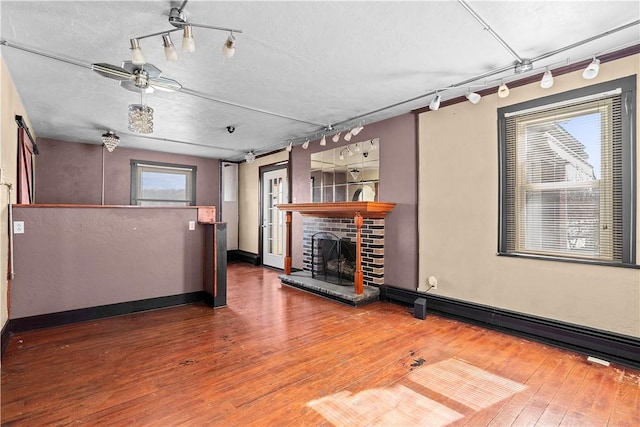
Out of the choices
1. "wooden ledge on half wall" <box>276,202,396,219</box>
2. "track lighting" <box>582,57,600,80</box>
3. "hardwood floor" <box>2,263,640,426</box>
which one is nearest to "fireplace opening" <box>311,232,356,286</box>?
"wooden ledge on half wall" <box>276,202,396,219</box>

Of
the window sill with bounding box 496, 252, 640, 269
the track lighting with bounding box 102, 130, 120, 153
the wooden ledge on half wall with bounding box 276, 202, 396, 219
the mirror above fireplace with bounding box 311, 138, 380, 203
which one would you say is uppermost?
the track lighting with bounding box 102, 130, 120, 153

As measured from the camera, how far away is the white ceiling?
2.08 meters

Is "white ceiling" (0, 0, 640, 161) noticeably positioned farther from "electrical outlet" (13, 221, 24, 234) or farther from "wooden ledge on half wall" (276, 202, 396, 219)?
"electrical outlet" (13, 221, 24, 234)

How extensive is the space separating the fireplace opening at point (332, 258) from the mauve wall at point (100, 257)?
1.94 metres

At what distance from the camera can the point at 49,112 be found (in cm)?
419

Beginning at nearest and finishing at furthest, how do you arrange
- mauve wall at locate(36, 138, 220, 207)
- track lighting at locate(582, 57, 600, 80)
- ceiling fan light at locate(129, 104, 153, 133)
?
track lighting at locate(582, 57, 600, 80) < ceiling fan light at locate(129, 104, 153, 133) < mauve wall at locate(36, 138, 220, 207)

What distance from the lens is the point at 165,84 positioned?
126 inches

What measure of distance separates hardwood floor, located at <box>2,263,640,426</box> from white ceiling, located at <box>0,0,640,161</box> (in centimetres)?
253

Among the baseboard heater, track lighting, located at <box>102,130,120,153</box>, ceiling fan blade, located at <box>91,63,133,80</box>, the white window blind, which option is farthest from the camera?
track lighting, located at <box>102,130,120,153</box>

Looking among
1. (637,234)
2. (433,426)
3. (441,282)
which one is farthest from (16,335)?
(637,234)

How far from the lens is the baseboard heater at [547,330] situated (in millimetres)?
2605

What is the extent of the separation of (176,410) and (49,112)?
14.3ft

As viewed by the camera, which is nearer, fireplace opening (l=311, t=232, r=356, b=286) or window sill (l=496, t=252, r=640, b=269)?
window sill (l=496, t=252, r=640, b=269)

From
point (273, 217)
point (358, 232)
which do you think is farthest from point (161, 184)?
point (358, 232)
